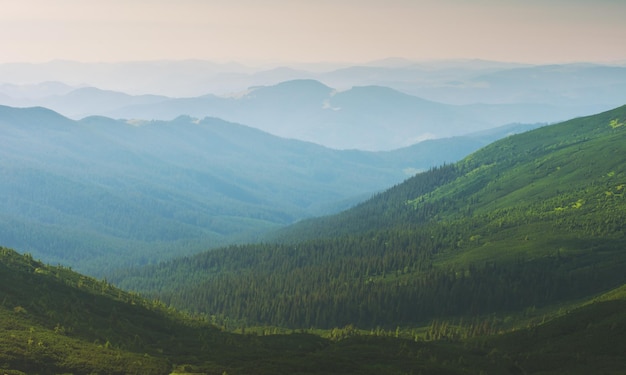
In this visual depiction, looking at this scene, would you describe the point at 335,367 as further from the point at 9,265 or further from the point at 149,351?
the point at 9,265

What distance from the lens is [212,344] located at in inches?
6294

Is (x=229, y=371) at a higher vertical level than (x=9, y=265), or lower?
lower

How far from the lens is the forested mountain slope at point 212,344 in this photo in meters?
121

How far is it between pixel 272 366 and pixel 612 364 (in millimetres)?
71035

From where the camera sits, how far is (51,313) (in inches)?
5684

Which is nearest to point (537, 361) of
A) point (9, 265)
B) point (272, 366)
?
point (272, 366)

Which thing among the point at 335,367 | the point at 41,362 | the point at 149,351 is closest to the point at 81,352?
the point at 41,362

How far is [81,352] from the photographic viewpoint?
120750mm

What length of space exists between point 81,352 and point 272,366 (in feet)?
124

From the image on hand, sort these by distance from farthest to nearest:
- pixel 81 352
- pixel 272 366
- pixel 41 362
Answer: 1. pixel 272 366
2. pixel 81 352
3. pixel 41 362

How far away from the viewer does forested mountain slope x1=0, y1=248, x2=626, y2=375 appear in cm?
12069

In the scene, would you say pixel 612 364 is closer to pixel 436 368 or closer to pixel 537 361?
pixel 537 361

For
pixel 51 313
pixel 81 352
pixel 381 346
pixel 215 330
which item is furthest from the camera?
pixel 215 330

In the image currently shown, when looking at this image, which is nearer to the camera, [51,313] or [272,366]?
[272,366]
